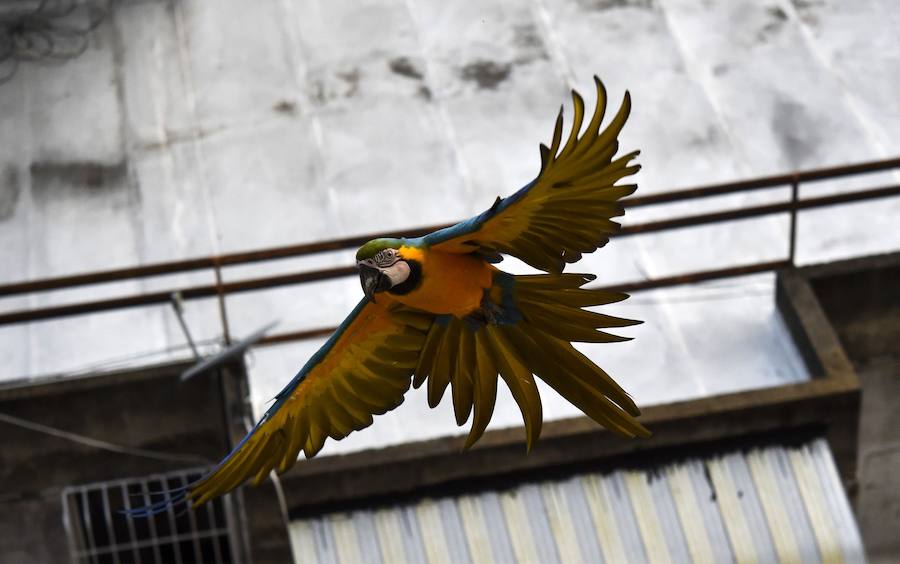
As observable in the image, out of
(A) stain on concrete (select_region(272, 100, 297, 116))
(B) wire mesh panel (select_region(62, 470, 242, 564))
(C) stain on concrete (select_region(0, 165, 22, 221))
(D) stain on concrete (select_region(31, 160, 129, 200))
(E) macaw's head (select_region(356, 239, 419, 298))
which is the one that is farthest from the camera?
(A) stain on concrete (select_region(272, 100, 297, 116))

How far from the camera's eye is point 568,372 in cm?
445

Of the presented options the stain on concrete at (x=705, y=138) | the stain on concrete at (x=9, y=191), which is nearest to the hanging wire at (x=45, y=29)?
the stain on concrete at (x=9, y=191)

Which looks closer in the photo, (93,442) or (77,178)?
(93,442)

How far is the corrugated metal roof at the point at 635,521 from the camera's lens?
834 cm

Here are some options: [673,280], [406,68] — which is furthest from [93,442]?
[406,68]

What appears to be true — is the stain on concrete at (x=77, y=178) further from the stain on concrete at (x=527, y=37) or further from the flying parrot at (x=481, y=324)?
the flying parrot at (x=481, y=324)

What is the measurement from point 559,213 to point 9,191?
24.5 feet

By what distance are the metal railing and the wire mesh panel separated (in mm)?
1134

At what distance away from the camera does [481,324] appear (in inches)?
177

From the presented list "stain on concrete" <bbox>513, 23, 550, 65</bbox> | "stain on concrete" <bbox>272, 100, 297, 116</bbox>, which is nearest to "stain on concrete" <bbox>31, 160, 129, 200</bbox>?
"stain on concrete" <bbox>272, 100, 297, 116</bbox>

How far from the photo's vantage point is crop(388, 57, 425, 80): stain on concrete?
1143 centimetres

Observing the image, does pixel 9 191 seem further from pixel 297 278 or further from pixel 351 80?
pixel 297 278

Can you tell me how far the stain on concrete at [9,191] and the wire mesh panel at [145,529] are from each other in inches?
85.4

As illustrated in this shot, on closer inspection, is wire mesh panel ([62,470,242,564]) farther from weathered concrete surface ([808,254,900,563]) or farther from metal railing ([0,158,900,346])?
weathered concrete surface ([808,254,900,563])
